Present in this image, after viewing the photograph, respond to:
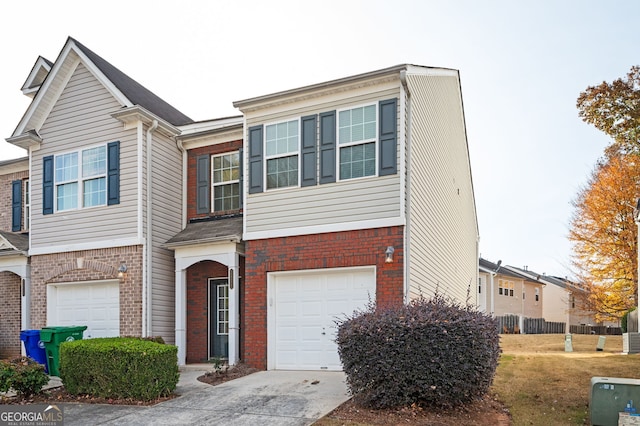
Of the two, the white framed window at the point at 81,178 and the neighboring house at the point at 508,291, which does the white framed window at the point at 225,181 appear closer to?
the white framed window at the point at 81,178

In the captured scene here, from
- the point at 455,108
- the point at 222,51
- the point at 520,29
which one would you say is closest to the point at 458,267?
the point at 455,108

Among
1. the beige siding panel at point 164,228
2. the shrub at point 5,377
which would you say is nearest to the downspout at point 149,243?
the beige siding panel at point 164,228

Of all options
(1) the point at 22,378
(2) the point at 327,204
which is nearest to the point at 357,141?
(2) the point at 327,204

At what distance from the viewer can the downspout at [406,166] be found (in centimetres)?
1140

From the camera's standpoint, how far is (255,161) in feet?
43.6

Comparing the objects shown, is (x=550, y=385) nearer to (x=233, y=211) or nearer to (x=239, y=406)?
(x=239, y=406)

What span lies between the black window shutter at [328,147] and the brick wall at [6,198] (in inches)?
421

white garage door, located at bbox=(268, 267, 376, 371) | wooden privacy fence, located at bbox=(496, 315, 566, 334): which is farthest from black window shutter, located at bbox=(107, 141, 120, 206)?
wooden privacy fence, located at bbox=(496, 315, 566, 334)

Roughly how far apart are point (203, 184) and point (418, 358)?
8.82m

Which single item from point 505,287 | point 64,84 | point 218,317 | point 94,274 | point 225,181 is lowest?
point 505,287

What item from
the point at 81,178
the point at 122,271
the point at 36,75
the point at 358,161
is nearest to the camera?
the point at 358,161

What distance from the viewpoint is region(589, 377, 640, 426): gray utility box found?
305 inches

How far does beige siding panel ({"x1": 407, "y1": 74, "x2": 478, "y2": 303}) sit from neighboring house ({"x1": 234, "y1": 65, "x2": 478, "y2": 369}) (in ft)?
0.27

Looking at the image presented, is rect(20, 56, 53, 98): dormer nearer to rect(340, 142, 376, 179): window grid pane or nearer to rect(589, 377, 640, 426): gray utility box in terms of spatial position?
rect(340, 142, 376, 179): window grid pane
